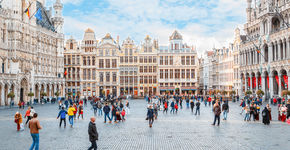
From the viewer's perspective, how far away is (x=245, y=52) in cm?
5841

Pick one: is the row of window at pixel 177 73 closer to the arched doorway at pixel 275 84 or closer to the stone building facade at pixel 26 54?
the stone building facade at pixel 26 54

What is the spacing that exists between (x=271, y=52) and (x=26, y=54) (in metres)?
41.7

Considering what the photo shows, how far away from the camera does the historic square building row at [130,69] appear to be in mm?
78625

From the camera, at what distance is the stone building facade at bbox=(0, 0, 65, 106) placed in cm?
4534

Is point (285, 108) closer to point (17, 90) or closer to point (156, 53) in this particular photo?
point (17, 90)

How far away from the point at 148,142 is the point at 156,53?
67.0 m

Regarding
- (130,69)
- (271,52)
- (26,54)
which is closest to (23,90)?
(26,54)

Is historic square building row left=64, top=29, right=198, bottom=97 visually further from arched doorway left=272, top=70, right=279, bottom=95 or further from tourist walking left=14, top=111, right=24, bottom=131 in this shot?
tourist walking left=14, top=111, right=24, bottom=131

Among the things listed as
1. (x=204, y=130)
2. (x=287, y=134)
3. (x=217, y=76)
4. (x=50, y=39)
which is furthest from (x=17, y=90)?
(x=217, y=76)

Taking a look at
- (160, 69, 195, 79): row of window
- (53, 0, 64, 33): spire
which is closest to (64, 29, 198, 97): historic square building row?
(160, 69, 195, 79): row of window

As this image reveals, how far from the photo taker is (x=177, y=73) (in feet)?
261

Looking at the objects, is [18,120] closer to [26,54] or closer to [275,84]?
[26,54]

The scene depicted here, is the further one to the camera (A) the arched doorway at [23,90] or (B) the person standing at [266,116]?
(A) the arched doorway at [23,90]

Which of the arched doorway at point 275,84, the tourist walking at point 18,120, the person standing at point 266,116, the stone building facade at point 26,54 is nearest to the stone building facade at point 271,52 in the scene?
the arched doorway at point 275,84
